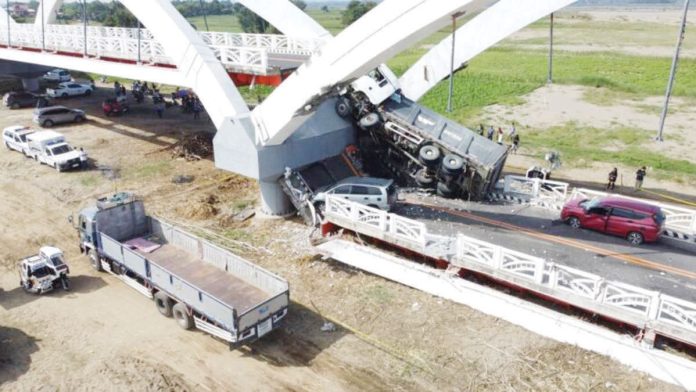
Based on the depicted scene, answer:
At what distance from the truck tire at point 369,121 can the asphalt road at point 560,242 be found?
12.5ft

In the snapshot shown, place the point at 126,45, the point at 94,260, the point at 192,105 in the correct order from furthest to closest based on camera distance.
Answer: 1. the point at 192,105
2. the point at 126,45
3. the point at 94,260

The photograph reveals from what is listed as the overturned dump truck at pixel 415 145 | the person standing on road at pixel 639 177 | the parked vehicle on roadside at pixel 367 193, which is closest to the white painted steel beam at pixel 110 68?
the overturned dump truck at pixel 415 145

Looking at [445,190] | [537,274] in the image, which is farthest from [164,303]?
[445,190]

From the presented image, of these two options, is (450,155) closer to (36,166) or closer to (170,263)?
(170,263)

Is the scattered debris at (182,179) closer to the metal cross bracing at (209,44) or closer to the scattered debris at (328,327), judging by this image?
the metal cross bracing at (209,44)

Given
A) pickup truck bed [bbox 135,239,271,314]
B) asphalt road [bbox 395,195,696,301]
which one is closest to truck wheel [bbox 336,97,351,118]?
asphalt road [bbox 395,195,696,301]

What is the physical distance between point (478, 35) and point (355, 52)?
27.9 feet

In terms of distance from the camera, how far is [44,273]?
18203 millimetres

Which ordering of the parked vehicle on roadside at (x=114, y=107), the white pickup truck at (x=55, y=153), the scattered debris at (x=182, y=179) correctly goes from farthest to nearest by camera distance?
the parked vehicle on roadside at (x=114, y=107) < the white pickup truck at (x=55, y=153) < the scattered debris at (x=182, y=179)

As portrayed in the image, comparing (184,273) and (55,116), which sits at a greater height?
(55,116)

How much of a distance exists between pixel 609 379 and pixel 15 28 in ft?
152

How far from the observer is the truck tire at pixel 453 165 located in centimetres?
2152

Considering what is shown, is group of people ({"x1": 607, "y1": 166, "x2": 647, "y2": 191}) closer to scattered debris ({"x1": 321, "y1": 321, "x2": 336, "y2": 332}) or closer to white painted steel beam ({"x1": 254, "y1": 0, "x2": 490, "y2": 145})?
white painted steel beam ({"x1": 254, "y1": 0, "x2": 490, "y2": 145})

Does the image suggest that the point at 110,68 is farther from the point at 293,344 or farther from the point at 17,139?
the point at 293,344
